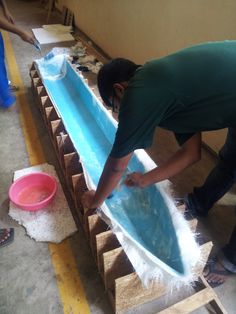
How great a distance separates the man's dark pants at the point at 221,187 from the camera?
143 cm

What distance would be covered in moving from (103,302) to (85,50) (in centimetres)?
325

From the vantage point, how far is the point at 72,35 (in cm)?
452

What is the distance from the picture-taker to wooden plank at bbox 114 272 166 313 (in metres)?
1.13

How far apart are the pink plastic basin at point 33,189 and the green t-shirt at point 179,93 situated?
983 millimetres

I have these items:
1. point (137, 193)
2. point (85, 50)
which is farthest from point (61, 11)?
point (137, 193)

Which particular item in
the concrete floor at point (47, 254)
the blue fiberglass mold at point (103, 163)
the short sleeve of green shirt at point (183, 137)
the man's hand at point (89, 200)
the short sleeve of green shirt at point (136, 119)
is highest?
the short sleeve of green shirt at point (136, 119)

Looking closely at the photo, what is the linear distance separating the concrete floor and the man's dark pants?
11 centimetres

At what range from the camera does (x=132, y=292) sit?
1205 mm

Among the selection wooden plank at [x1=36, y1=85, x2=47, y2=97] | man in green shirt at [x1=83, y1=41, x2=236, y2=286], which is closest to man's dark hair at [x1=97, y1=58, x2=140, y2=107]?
man in green shirt at [x1=83, y1=41, x2=236, y2=286]

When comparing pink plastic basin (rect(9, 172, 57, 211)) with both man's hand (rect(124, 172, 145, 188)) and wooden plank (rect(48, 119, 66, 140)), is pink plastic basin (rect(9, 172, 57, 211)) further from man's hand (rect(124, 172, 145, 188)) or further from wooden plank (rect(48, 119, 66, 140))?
man's hand (rect(124, 172, 145, 188))

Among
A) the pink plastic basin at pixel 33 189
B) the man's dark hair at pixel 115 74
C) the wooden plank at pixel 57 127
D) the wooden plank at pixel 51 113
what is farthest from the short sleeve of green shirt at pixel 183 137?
the wooden plank at pixel 51 113

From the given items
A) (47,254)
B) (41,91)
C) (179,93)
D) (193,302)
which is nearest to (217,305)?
(193,302)

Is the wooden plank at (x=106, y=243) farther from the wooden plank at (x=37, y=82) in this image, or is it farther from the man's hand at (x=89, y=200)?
the wooden plank at (x=37, y=82)

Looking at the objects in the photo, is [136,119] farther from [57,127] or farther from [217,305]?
[57,127]
